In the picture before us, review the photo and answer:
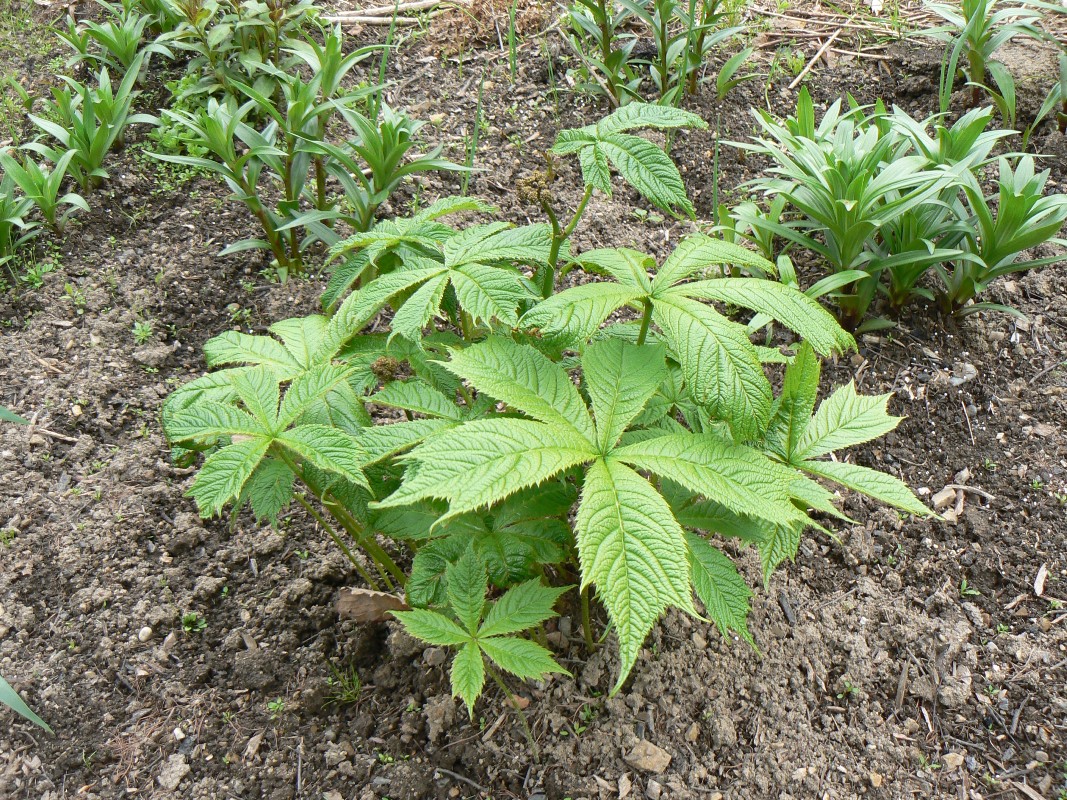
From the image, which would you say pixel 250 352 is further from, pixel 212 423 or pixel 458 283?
pixel 458 283

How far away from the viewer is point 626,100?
3539mm

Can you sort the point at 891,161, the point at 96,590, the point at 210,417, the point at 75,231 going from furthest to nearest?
the point at 75,231 < the point at 891,161 < the point at 96,590 < the point at 210,417

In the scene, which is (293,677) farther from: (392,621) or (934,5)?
A: (934,5)

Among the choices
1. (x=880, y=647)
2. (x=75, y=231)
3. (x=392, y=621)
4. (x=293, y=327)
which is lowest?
(x=880, y=647)

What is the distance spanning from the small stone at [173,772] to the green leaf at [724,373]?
58.5 inches

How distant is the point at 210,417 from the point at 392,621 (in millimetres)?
801

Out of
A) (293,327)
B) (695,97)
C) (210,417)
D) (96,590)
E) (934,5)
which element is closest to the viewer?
(210,417)

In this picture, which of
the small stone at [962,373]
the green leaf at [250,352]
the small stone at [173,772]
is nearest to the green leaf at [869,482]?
the green leaf at [250,352]

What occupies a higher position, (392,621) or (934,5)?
(934,5)

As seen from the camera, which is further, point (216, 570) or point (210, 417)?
point (216, 570)

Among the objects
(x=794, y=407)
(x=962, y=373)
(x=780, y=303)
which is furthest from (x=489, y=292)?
(x=962, y=373)

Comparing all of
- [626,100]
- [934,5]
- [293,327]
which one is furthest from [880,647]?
[934,5]

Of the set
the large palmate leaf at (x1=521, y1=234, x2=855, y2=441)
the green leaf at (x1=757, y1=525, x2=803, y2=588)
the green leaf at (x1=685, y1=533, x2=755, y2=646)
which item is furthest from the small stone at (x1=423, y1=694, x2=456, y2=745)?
the large palmate leaf at (x1=521, y1=234, x2=855, y2=441)

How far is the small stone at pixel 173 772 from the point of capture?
185cm
